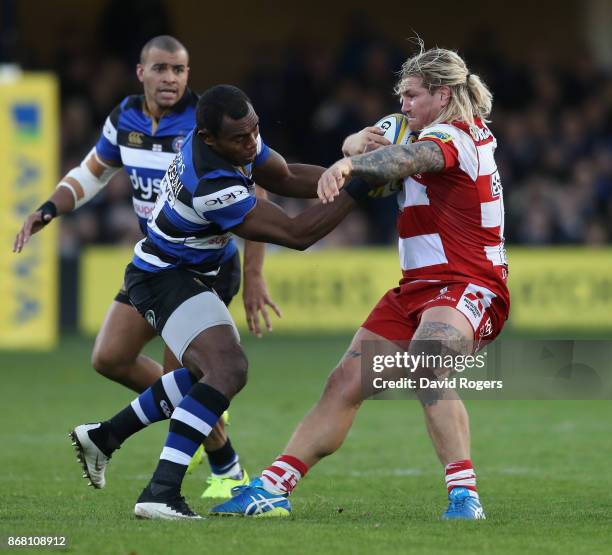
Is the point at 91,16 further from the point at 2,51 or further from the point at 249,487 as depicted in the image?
the point at 249,487

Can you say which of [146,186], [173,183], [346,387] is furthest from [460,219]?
[146,186]

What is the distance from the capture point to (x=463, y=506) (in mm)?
6242

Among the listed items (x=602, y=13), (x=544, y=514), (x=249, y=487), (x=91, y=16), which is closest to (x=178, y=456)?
(x=249, y=487)

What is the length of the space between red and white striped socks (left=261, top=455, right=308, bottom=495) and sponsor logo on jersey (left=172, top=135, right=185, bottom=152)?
2.43m

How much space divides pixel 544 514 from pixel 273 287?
11487 millimetres

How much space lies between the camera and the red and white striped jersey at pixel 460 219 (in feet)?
20.9

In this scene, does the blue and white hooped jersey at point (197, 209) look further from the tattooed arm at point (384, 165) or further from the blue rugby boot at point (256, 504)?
the blue rugby boot at point (256, 504)

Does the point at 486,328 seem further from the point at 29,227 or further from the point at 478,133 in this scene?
the point at 29,227

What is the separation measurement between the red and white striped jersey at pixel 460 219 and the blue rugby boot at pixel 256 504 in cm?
126

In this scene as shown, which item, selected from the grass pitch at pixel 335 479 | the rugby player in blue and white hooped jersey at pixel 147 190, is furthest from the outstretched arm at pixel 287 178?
the grass pitch at pixel 335 479

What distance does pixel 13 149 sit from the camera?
15875 mm

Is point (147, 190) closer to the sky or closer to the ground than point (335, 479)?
closer to the sky

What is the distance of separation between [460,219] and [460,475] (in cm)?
121

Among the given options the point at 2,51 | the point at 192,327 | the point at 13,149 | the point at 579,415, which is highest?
the point at 2,51
